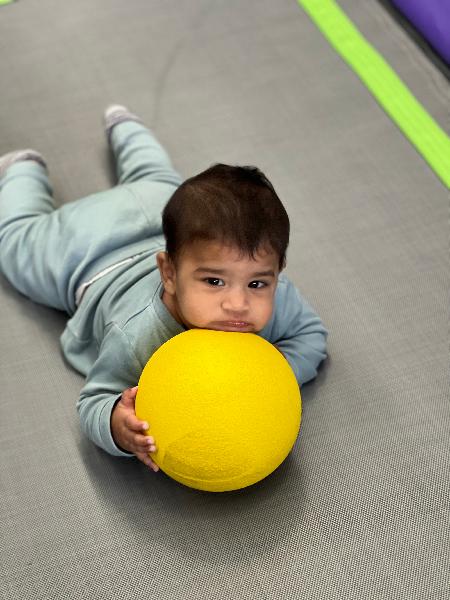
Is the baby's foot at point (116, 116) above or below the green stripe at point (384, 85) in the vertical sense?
below

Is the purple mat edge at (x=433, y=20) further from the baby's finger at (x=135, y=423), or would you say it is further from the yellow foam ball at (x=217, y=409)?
the baby's finger at (x=135, y=423)

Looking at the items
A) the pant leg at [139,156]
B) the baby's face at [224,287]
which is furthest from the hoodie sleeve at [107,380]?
the pant leg at [139,156]

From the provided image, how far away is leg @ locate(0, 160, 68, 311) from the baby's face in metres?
0.33

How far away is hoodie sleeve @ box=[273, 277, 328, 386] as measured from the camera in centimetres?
126

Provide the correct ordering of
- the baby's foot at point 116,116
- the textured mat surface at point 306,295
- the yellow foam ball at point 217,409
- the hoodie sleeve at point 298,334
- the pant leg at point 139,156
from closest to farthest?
the yellow foam ball at point 217,409 → the textured mat surface at point 306,295 → the hoodie sleeve at point 298,334 → the pant leg at point 139,156 → the baby's foot at point 116,116

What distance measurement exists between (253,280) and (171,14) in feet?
3.44

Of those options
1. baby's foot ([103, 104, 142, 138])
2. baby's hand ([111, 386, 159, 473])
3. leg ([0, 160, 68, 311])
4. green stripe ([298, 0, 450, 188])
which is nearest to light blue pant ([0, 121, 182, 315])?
leg ([0, 160, 68, 311])

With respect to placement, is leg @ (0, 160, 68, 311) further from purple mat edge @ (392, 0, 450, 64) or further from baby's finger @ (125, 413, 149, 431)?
purple mat edge @ (392, 0, 450, 64)

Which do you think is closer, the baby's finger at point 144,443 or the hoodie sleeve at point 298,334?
the baby's finger at point 144,443

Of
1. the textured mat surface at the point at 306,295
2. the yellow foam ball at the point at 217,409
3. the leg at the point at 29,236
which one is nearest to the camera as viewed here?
the yellow foam ball at the point at 217,409

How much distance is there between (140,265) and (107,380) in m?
0.21

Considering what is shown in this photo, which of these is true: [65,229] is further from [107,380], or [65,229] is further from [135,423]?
[135,423]

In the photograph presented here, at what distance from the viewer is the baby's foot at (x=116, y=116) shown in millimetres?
1623

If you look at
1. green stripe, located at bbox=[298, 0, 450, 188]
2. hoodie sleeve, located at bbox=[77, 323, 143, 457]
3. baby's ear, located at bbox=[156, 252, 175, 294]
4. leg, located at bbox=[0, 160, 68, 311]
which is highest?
baby's ear, located at bbox=[156, 252, 175, 294]
